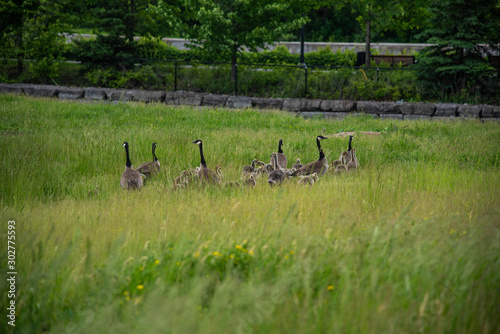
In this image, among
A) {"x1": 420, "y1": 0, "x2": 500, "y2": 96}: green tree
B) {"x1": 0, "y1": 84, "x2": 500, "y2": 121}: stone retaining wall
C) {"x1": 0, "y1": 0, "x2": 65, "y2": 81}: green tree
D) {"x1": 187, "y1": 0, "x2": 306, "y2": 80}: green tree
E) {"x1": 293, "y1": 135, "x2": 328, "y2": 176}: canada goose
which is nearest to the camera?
{"x1": 293, "y1": 135, "x2": 328, "y2": 176}: canada goose

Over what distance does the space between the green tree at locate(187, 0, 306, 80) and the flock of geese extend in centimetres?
1117

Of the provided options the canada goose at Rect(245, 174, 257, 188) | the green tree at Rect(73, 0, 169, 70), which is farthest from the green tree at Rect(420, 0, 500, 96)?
the canada goose at Rect(245, 174, 257, 188)

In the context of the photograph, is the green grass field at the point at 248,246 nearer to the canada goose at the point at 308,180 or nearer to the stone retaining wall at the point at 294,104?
the canada goose at the point at 308,180

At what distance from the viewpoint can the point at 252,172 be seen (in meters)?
8.36

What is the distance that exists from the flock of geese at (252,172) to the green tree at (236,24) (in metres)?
11.2

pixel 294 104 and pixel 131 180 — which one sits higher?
pixel 294 104

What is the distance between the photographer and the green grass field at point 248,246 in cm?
298

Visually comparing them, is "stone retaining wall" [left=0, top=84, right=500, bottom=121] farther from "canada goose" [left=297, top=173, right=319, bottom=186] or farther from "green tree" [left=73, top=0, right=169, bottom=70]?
"canada goose" [left=297, top=173, right=319, bottom=186]

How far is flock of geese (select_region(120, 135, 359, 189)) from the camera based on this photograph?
7.33 meters

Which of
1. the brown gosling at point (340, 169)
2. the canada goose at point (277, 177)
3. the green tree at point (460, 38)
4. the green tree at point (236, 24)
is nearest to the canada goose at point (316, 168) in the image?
the brown gosling at point (340, 169)

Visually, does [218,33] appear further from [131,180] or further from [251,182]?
[251,182]

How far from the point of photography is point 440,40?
18.0 metres

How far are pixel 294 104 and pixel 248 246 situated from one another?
540 inches

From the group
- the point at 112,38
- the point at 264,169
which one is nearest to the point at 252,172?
the point at 264,169
